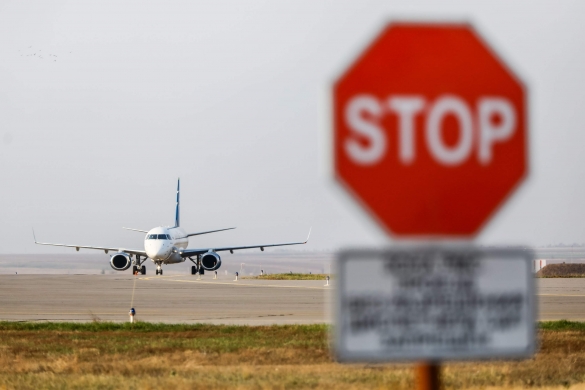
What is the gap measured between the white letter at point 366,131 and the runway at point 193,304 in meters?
A: 20.7

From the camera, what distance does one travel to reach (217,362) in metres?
15.7

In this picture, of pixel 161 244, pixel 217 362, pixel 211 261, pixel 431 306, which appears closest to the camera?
pixel 431 306

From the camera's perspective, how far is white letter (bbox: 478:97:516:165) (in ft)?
10.2

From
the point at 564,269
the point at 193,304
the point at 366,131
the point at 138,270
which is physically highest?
the point at 366,131

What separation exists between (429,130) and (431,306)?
63 cm

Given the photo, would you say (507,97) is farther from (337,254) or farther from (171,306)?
(171,306)

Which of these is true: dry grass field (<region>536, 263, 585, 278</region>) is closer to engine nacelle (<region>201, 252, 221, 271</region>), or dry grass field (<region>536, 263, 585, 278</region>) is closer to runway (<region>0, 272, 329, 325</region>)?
engine nacelle (<region>201, 252, 221, 271</region>)

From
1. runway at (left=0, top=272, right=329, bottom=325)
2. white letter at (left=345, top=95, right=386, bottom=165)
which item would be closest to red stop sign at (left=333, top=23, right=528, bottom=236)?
white letter at (left=345, top=95, right=386, bottom=165)

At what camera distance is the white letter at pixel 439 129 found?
3066mm

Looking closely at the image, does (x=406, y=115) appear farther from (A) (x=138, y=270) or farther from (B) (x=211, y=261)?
(A) (x=138, y=270)

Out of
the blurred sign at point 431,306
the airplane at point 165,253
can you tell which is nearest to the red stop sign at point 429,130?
the blurred sign at point 431,306

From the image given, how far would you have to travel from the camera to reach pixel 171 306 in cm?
3003

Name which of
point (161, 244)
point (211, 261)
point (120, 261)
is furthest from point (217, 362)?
point (120, 261)

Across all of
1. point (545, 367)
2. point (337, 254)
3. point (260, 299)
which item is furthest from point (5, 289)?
point (337, 254)
